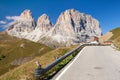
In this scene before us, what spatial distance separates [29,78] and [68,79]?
184 centimetres

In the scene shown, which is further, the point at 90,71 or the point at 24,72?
the point at 24,72

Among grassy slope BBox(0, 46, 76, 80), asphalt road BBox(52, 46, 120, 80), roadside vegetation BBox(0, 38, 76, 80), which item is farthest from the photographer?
roadside vegetation BBox(0, 38, 76, 80)

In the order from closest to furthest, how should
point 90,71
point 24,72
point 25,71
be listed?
point 90,71, point 24,72, point 25,71

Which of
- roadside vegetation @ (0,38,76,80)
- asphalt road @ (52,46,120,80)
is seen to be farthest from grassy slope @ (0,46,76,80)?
asphalt road @ (52,46,120,80)

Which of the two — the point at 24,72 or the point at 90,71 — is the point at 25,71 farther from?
the point at 90,71

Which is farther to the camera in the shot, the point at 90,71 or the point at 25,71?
the point at 25,71

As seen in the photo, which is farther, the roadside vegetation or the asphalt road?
the roadside vegetation

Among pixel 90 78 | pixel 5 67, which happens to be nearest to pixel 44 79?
Answer: pixel 90 78

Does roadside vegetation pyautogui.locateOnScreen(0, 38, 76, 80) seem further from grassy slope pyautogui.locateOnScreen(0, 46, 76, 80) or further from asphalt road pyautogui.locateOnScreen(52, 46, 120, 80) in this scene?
asphalt road pyautogui.locateOnScreen(52, 46, 120, 80)

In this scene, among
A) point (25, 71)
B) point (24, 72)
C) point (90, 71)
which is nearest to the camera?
point (90, 71)

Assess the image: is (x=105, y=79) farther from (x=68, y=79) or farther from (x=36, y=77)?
(x=36, y=77)

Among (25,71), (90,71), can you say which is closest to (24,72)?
(25,71)

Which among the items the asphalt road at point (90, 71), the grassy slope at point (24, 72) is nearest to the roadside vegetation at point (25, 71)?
the grassy slope at point (24, 72)

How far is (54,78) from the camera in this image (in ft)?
39.4
